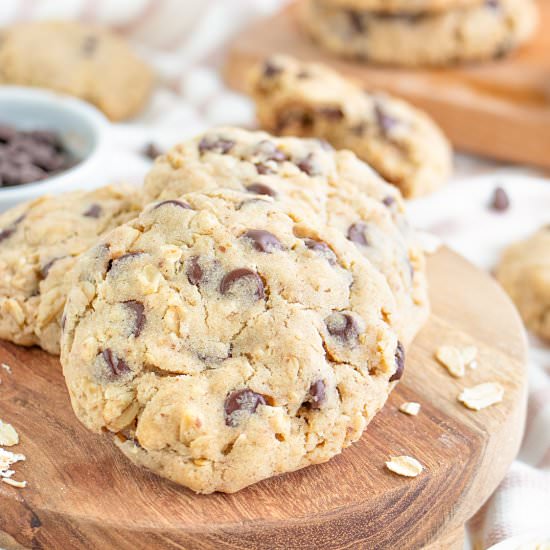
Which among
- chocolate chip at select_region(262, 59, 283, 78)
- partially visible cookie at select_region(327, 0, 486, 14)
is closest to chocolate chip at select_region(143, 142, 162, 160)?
chocolate chip at select_region(262, 59, 283, 78)

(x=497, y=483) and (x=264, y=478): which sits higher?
(x=264, y=478)

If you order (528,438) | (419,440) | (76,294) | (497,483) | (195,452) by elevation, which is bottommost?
(528,438)

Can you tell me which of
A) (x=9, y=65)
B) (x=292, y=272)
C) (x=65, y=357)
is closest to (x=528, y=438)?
(x=292, y=272)

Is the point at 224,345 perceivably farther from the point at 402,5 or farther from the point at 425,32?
the point at 425,32

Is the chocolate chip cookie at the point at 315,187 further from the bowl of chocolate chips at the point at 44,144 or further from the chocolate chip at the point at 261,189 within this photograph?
the bowl of chocolate chips at the point at 44,144

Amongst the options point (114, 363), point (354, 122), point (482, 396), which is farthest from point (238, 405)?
point (354, 122)

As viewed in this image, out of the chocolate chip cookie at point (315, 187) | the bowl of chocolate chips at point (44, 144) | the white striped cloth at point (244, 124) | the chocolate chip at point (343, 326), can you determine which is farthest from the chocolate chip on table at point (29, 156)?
the chocolate chip at point (343, 326)

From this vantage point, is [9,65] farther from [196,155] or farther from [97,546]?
[97,546]
